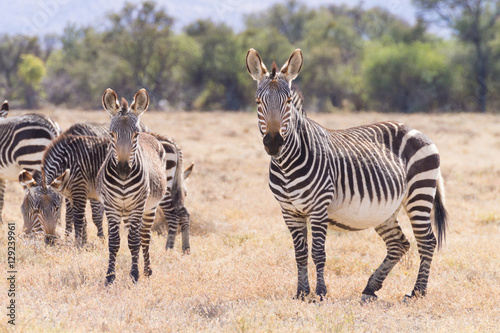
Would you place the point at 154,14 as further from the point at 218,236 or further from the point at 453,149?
the point at 218,236

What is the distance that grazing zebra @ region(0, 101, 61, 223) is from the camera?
920 centimetres

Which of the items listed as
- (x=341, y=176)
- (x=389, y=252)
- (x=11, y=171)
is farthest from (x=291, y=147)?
(x=11, y=171)

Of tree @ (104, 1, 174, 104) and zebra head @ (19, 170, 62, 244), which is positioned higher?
tree @ (104, 1, 174, 104)

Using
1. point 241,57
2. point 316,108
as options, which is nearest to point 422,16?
point 316,108

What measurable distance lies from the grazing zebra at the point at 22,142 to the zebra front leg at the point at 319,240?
5368mm

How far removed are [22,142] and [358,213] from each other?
610 cm

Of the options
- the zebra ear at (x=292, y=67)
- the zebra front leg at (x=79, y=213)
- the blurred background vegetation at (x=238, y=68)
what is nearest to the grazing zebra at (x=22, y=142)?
the zebra front leg at (x=79, y=213)

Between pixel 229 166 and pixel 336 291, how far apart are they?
388 inches

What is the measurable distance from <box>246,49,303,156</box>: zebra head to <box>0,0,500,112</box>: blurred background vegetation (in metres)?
38.1

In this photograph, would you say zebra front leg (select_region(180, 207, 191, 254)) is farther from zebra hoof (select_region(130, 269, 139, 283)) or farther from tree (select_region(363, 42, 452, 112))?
tree (select_region(363, 42, 452, 112))

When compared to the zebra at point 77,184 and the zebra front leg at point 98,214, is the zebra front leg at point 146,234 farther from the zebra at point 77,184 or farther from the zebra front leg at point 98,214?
the zebra front leg at point 98,214

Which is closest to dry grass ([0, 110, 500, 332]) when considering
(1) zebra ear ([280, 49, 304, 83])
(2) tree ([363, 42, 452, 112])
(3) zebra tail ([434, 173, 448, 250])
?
(3) zebra tail ([434, 173, 448, 250])

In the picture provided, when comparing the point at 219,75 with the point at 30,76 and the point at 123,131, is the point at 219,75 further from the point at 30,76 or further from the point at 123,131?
the point at 123,131

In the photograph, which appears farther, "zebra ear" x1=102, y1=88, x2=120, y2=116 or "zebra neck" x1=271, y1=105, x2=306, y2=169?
"zebra ear" x1=102, y1=88, x2=120, y2=116
